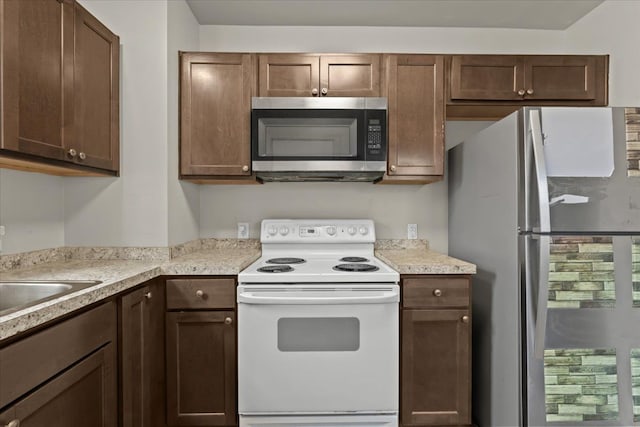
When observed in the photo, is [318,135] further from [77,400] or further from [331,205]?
[77,400]

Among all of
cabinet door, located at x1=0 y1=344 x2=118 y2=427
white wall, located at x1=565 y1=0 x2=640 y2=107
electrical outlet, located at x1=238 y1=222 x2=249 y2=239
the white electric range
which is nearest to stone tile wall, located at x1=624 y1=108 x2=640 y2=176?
white wall, located at x1=565 y1=0 x2=640 y2=107

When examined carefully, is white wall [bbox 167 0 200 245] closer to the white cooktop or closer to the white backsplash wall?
the white backsplash wall

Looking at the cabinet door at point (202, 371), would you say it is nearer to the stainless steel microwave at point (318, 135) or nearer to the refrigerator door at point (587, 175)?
the stainless steel microwave at point (318, 135)

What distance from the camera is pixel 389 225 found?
8.85ft

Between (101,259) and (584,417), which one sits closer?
(584,417)

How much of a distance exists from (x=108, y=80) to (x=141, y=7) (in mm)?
472

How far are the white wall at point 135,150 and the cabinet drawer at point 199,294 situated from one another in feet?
1.00

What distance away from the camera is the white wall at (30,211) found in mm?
1735

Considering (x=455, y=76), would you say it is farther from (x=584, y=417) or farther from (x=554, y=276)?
(x=584, y=417)

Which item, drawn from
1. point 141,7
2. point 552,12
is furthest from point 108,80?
point 552,12

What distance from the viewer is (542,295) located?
161 centimetres

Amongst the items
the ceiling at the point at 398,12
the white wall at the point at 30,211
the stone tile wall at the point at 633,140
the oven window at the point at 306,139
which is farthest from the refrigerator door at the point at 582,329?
the white wall at the point at 30,211

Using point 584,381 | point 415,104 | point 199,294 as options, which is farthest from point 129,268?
point 584,381

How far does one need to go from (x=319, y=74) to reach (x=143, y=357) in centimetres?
180
